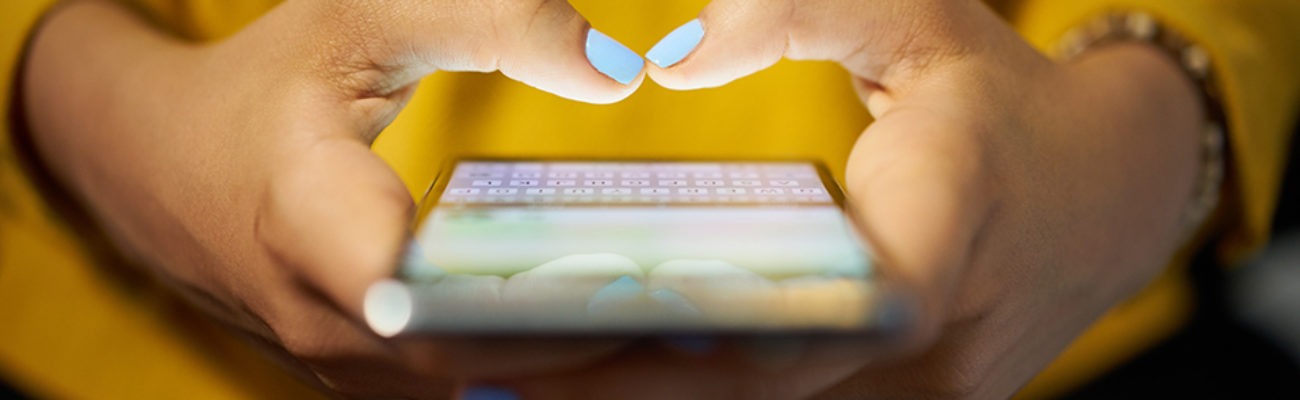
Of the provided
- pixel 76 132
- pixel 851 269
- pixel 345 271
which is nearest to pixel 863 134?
pixel 851 269

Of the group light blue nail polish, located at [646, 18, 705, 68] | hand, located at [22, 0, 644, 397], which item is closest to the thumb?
hand, located at [22, 0, 644, 397]

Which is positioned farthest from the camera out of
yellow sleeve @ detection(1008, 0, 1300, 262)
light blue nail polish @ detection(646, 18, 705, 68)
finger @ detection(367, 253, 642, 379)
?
yellow sleeve @ detection(1008, 0, 1300, 262)

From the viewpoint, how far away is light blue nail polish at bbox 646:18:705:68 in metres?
0.32

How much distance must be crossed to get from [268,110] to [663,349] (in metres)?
0.22

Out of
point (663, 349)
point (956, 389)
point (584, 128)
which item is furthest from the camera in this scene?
point (584, 128)

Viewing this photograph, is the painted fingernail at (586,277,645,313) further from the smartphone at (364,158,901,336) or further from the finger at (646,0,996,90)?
the finger at (646,0,996,90)

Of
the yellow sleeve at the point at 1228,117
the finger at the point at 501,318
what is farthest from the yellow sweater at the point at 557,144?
the finger at the point at 501,318

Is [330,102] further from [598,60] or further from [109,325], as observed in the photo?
[109,325]

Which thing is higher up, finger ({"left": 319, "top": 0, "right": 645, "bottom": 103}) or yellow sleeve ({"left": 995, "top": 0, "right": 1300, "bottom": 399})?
finger ({"left": 319, "top": 0, "right": 645, "bottom": 103})

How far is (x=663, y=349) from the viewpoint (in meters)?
0.23

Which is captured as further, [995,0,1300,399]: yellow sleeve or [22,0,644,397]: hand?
[995,0,1300,399]: yellow sleeve

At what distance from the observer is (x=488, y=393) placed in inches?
9.7

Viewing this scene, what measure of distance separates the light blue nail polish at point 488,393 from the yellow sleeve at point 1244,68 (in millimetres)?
449

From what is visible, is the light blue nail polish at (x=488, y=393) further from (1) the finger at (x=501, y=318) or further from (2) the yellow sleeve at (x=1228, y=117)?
(2) the yellow sleeve at (x=1228, y=117)
